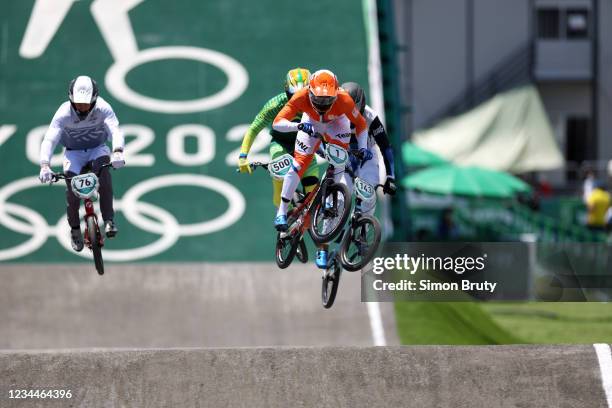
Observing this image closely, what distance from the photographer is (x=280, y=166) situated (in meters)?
14.1

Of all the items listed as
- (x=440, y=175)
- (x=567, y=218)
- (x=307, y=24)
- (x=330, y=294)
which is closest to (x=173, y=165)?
(x=307, y=24)

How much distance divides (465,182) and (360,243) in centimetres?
2518

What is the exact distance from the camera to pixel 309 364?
1526 cm

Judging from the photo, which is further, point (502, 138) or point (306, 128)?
point (502, 138)

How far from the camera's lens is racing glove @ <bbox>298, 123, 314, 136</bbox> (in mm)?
13699

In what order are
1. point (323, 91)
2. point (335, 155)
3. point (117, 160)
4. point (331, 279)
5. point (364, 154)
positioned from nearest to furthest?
point (323, 91) → point (117, 160) → point (335, 155) → point (364, 154) → point (331, 279)

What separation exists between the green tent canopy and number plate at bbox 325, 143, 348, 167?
3152 centimetres

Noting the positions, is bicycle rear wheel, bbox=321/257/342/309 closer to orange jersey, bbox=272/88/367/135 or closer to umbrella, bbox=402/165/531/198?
orange jersey, bbox=272/88/367/135

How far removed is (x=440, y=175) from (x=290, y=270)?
57.2ft

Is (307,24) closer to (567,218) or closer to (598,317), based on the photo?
(598,317)

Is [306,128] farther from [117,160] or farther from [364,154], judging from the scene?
[117,160]

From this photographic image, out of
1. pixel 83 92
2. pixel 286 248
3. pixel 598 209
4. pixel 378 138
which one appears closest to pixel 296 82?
pixel 378 138

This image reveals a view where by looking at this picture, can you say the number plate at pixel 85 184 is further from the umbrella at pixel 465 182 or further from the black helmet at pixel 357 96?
the umbrella at pixel 465 182

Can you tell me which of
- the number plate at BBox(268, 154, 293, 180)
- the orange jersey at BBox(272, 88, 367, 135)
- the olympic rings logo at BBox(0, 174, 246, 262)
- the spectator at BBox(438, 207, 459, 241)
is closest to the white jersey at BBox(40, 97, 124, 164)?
the number plate at BBox(268, 154, 293, 180)
